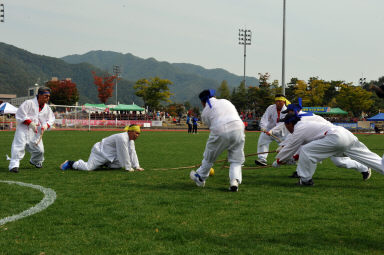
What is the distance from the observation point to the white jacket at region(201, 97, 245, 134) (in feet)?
20.3

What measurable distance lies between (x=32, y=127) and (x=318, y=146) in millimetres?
6458

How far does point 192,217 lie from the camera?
4.73 metres

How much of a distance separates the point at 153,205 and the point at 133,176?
297 cm

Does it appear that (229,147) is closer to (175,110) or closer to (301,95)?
(301,95)

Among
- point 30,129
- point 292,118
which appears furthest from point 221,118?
point 30,129

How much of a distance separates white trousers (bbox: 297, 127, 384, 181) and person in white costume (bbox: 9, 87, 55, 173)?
620 cm

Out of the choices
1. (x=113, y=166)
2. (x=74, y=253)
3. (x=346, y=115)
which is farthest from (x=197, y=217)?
(x=346, y=115)

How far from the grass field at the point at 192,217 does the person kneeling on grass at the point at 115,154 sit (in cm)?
94

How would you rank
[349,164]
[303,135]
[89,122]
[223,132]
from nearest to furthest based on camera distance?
[223,132] → [303,135] → [349,164] → [89,122]

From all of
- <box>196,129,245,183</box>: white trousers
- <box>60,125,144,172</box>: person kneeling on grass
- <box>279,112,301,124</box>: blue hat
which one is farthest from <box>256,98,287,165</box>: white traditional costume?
<box>196,129,245,183</box>: white trousers

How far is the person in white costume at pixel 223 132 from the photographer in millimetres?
6203

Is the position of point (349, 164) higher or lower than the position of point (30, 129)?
lower

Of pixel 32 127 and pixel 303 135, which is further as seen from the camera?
pixel 32 127

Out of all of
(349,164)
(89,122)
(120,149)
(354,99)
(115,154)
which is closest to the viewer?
(349,164)
